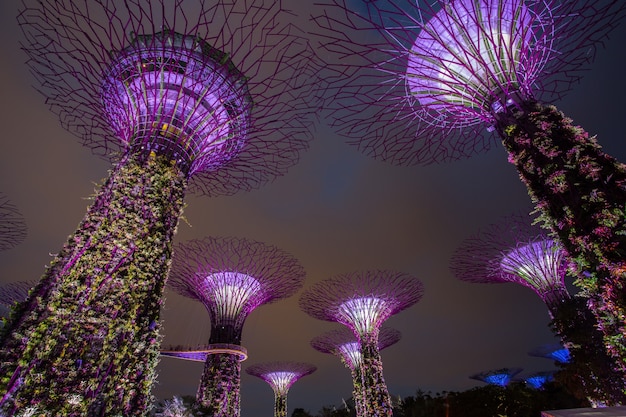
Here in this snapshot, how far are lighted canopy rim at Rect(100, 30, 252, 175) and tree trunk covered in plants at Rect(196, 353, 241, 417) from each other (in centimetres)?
1199

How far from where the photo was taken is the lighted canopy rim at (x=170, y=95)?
27.3 feet

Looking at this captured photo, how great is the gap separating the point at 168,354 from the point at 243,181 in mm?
28855

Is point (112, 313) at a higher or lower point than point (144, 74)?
lower

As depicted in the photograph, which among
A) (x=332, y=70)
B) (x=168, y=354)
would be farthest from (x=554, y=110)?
(x=168, y=354)

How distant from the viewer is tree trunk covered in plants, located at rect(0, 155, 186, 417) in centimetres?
519

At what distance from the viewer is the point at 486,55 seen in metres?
7.97

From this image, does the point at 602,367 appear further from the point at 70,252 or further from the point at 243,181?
the point at 70,252

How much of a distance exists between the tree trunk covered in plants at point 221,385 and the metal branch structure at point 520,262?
42.9 feet

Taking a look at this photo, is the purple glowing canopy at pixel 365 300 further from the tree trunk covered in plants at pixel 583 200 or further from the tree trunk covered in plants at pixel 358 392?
the tree trunk covered in plants at pixel 583 200

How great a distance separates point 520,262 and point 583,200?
1478 cm

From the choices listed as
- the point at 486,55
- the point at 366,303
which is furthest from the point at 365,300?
the point at 486,55

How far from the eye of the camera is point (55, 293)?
5711 millimetres

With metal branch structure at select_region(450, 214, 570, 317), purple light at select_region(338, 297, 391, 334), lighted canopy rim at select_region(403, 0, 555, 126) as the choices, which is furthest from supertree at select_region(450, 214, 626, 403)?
lighted canopy rim at select_region(403, 0, 555, 126)

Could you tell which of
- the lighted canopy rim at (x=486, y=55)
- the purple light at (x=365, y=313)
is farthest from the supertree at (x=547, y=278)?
the lighted canopy rim at (x=486, y=55)
